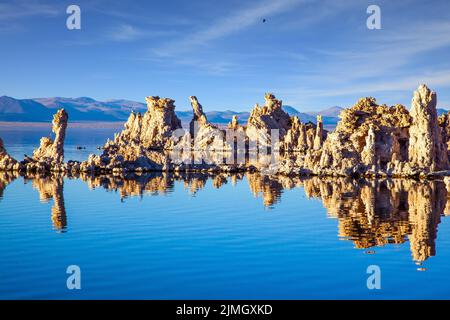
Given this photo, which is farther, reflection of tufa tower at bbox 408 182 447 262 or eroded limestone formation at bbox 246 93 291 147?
eroded limestone formation at bbox 246 93 291 147

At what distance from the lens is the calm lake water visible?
75.8ft

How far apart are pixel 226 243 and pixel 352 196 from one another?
78.5 feet

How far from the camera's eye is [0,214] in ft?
139

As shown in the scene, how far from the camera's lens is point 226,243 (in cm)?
3180

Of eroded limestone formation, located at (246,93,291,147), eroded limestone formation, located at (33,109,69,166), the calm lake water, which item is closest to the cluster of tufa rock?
eroded limestone formation, located at (33,109,69,166)

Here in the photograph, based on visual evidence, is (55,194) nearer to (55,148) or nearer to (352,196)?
(352,196)

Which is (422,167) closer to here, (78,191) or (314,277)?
(78,191)

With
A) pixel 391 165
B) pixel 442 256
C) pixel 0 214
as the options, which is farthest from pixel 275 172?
pixel 442 256

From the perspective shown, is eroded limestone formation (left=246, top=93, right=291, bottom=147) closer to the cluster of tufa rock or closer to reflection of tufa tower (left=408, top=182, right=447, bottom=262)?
the cluster of tufa rock

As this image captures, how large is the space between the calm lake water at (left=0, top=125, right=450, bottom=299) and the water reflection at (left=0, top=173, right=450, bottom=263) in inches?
6.6

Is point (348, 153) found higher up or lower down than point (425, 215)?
higher up

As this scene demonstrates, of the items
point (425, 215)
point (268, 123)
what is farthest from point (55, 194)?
point (268, 123)

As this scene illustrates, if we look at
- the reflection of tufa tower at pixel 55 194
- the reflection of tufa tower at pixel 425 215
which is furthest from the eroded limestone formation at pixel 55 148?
the reflection of tufa tower at pixel 425 215

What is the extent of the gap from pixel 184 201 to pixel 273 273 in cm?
2634
